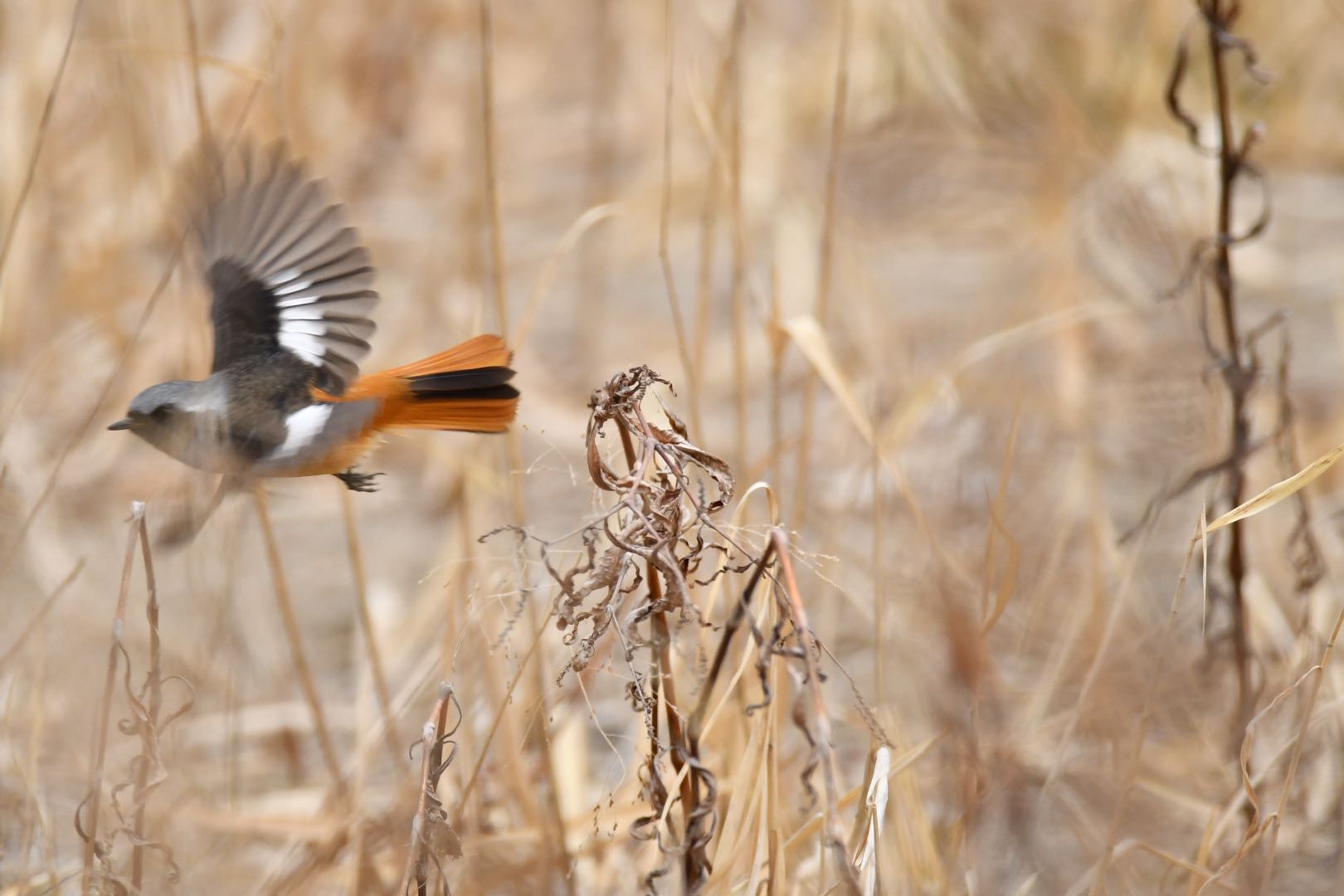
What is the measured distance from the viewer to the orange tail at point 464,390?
106 centimetres

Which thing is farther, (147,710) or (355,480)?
(355,480)

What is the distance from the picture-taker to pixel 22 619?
2029 mm

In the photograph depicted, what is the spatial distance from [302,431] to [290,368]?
0.15 meters

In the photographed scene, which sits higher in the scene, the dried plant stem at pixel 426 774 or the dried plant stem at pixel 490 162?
the dried plant stem at pixel 490 162

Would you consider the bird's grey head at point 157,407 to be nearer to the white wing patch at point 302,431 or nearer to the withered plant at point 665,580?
the white wing patch at point 302,431

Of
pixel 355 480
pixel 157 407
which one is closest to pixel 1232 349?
pixel 355 480

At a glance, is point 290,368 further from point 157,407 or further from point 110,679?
point 110,679

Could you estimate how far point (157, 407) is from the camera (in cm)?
117

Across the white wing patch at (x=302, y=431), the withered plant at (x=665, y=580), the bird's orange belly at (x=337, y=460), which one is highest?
the white wing patch at (x=302, y=431)

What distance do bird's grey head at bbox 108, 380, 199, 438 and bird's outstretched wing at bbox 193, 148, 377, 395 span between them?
162mm

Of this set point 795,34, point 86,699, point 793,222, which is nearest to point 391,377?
point 86,699

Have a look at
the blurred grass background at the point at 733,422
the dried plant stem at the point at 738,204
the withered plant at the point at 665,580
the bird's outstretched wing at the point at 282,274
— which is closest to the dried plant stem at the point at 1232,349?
the blurred grass background at the point at 733,422

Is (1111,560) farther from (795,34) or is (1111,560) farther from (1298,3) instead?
(795,34)

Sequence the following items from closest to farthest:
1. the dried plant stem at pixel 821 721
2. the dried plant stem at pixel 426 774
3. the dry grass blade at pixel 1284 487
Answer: the dried plant stem at pixel 821 721, the dried plant stem at pixel 426 774, the dry grass blade at pixel 1284 487
